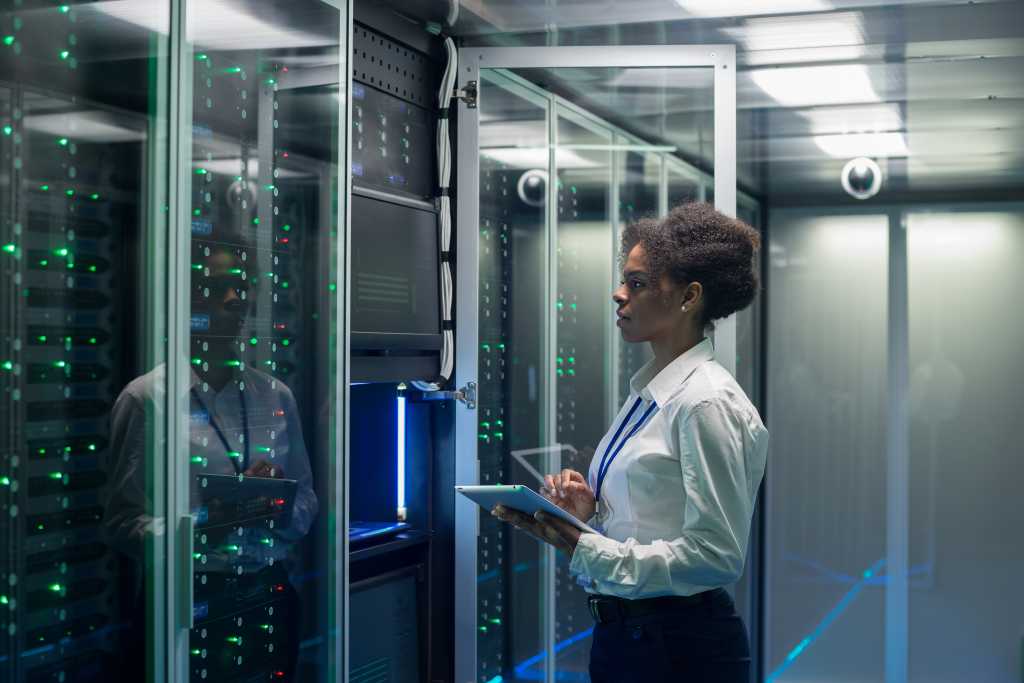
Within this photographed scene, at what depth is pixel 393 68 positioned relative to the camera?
2.87m

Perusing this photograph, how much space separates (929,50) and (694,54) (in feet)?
2.85

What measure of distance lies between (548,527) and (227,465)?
634mm

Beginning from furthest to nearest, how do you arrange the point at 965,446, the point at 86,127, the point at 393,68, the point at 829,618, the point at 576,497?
the point at 829,618
the point at 965,446
the point at 393,68
the point at 576,497
the point at 86,127

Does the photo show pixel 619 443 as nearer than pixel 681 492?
No

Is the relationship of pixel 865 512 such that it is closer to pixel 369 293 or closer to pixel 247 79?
pixel 369 293

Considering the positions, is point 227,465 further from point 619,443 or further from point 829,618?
point 829,618

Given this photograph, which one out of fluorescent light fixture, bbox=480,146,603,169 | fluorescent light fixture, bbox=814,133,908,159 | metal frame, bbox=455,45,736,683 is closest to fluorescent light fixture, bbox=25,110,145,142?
metal frame, bbox=455,45,736,683

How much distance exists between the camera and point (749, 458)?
74.8 inches

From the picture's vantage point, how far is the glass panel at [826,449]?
20.1 feet

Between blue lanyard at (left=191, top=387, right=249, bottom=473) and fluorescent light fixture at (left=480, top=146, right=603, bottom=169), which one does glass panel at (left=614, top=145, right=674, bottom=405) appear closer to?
fluorescent light fixture at (left=480, top=146, right=603, bottom=169)

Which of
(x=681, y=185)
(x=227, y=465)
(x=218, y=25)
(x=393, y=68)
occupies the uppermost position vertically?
(x=393, y=68)

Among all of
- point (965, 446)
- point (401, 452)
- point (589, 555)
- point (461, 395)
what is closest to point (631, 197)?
point (461, 395)

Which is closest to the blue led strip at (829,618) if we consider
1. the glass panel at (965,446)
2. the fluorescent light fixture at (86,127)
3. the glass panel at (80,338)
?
the glass panel at (965,446)

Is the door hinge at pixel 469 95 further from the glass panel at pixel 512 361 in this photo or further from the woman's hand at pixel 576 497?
the woman's hand at pixel 576 497
